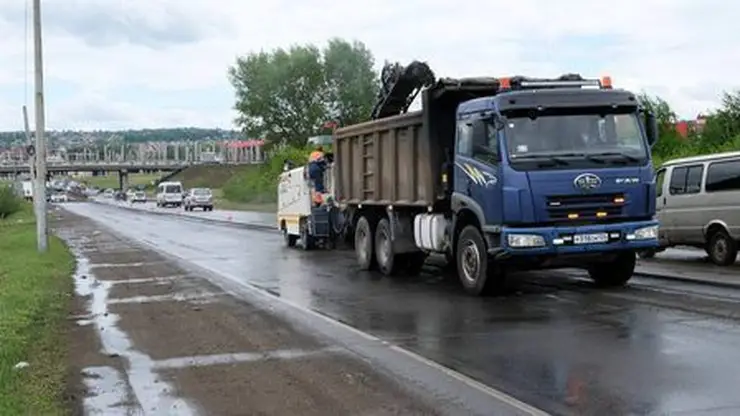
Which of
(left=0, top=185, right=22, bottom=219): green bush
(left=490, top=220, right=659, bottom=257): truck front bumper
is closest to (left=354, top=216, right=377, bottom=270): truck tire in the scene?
(left=490, top=220, right=659, bottom=257): truck front bumper

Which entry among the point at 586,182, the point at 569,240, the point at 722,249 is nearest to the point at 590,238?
the point at 569,240

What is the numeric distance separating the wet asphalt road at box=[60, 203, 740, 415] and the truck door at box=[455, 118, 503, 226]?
4.47 ft

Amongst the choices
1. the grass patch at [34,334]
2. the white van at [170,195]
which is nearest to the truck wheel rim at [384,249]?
the grass patch at [34,334]

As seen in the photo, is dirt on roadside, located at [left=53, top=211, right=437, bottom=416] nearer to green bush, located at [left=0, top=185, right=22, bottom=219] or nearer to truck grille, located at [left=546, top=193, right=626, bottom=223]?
truck grille, located at [left=546, top=193, right=626, bottom=223]

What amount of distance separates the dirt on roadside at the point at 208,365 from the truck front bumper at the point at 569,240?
333 cm

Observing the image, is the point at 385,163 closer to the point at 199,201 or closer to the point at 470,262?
the point at 470,262

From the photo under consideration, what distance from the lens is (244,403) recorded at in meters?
7.64

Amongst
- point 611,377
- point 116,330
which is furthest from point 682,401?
point 116,330

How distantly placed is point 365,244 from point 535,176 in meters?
6.88

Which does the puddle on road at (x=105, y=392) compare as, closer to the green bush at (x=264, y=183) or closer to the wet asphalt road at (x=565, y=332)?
→ the wet asphalt road at (x=565, y=332)

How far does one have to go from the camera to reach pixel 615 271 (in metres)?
14.7

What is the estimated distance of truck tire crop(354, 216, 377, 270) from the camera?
19.1 m

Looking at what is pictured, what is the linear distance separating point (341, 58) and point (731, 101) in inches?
1869

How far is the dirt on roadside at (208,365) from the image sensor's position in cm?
Result: 759
